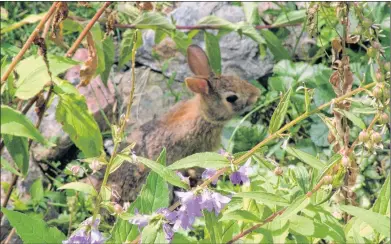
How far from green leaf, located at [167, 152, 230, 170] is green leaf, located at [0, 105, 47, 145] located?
349mm

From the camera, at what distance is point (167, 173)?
168 centimetres

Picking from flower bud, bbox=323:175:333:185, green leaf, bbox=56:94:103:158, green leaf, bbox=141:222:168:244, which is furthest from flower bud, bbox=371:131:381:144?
green leaf, bbox=56:94:103:158

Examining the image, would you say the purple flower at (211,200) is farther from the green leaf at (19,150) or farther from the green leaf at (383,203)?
the green leaf at (19,150)

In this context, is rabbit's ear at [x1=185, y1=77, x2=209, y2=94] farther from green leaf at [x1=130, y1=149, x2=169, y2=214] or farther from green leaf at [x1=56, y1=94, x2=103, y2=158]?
green leaf at [x1=130, y1=149, x2=169, y2=214]

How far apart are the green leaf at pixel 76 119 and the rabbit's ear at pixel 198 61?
177 cm

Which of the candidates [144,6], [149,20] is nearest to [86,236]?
[149,20]

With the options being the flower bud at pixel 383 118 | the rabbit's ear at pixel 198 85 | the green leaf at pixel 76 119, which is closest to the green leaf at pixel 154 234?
the flower bud at pixel 383 118

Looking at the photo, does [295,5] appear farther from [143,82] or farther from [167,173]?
[167,173]

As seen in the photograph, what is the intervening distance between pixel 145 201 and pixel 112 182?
2.13 metres

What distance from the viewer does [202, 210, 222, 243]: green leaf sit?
1826mm

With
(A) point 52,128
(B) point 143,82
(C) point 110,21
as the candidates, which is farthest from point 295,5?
(C) point 110,21

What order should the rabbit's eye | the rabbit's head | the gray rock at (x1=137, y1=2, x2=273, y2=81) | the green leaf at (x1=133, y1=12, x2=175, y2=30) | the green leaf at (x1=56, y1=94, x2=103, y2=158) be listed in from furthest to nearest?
the gray rock at (x1=137, y1=2, x2=273, y2=81) < the rabbit's eye < the rabbit's head < the green leaf at (x1=133, y1=12, x2=175, y2=30) < the green leaf at (x1=56, y1=94, x2=103, y2=158)

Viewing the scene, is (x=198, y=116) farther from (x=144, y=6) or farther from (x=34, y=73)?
(x=34, y=73)

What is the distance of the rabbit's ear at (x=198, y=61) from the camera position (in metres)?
4.15
